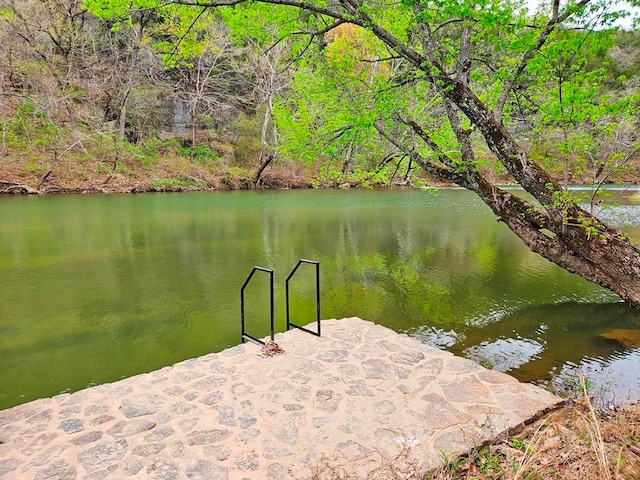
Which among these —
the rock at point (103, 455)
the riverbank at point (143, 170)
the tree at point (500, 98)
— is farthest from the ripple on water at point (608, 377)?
the riverbank at point (143, 170)

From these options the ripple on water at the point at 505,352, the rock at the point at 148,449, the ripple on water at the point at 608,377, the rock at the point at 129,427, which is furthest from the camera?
the ripple on water at the point at 505,352

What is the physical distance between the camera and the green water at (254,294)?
480 cm

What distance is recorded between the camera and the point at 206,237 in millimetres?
11609

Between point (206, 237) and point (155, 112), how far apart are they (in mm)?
19825

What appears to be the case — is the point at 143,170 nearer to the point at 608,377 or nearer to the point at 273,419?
the point at 273,419

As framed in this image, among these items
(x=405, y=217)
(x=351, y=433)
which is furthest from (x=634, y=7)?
(x=405, y=217)

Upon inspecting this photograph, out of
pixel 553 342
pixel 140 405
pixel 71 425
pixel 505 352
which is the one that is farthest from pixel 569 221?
pixel 71 425

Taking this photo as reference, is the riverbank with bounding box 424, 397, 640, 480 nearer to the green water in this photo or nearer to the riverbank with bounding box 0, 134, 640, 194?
the green water

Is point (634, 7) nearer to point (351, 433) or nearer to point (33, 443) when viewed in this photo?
point (351, 433)

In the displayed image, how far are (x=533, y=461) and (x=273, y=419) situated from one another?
1.69 m

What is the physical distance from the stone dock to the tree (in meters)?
2.89

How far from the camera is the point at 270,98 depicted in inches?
937

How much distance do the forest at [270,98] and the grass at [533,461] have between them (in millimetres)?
3146

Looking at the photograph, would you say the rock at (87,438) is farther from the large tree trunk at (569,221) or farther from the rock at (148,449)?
the large tree trunk at (569,221)
